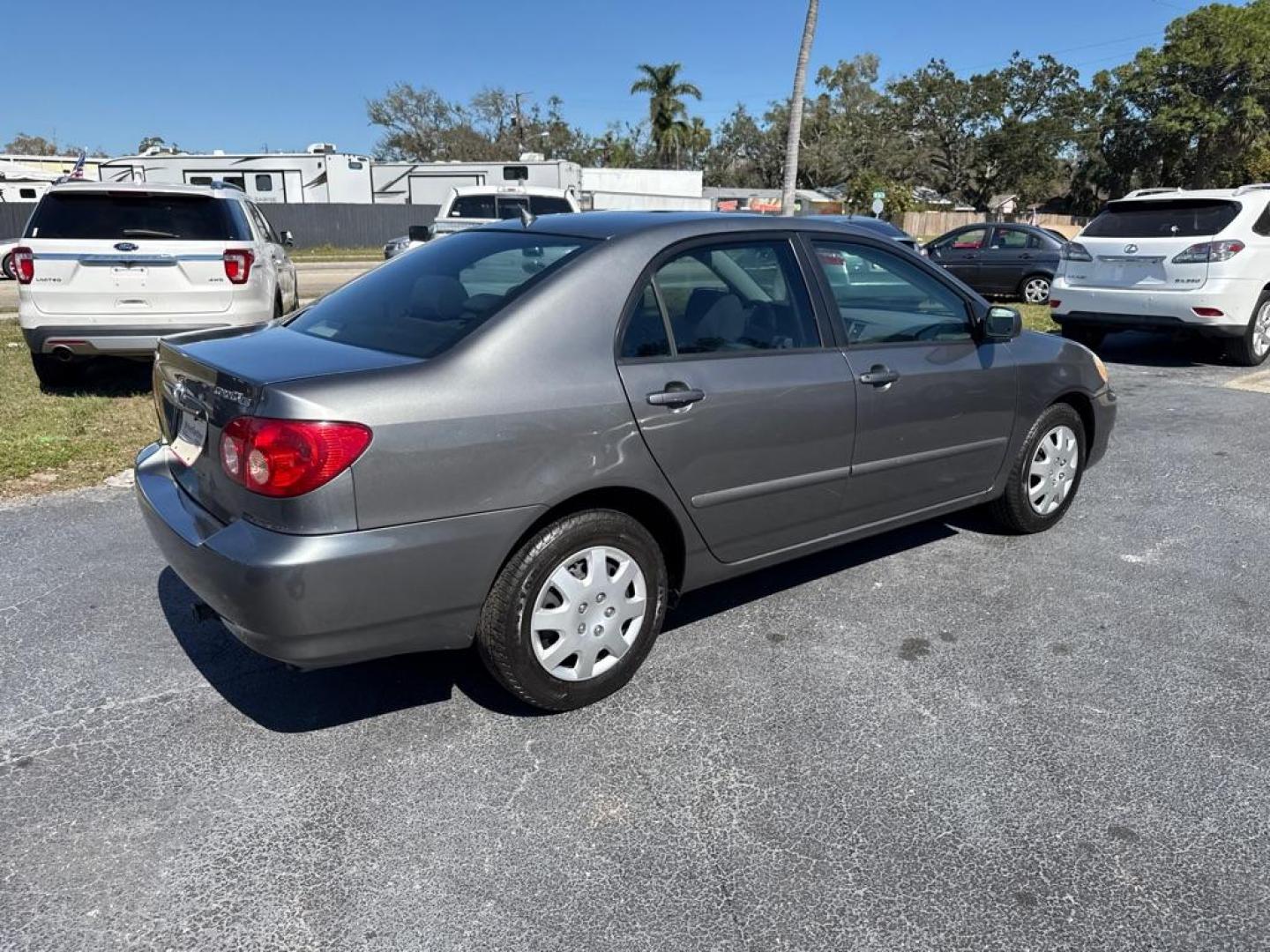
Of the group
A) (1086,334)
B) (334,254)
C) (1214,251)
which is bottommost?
(1086,334)

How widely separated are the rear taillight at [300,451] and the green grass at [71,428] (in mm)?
3691

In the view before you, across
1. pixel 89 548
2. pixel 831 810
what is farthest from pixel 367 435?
pixel 89 548

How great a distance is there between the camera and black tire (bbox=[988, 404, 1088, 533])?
454cm

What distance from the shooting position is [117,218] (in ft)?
23.3

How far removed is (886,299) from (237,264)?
5235 millimetres

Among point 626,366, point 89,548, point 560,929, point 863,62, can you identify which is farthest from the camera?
point 863,62

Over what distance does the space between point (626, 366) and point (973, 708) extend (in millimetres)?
1659

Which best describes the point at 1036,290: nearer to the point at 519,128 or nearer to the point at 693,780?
the point at 693,780

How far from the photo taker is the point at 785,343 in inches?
139

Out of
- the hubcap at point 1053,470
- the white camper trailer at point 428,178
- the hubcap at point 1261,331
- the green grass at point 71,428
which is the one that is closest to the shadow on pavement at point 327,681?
the hubcap at point 1053,470

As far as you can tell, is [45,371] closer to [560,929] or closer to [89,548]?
[89,548]

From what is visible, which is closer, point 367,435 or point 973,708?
point 367,435

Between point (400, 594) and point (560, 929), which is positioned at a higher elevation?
point (400, 594)

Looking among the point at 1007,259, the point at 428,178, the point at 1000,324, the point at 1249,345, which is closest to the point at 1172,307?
the point at 1249,345
